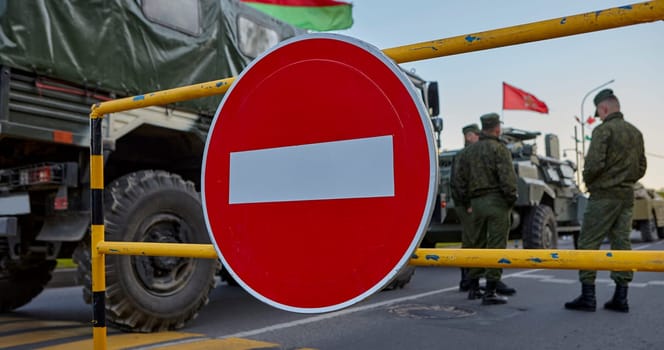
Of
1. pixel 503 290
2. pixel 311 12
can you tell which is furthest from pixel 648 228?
pixel 311 12

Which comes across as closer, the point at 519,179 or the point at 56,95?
the point at 56,95

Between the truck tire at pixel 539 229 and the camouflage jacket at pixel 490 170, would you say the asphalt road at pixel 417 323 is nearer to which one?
the camouflage jacket at pixel 490 170

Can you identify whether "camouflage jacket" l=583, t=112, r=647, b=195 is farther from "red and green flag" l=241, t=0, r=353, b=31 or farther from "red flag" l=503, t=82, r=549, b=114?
"red flag" l=503, t=82, r=549, b=114

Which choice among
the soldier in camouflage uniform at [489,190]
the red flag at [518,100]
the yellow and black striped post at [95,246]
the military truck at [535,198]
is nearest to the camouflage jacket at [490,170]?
the soldier in camouflage uniform at [489,190]

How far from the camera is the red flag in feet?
55.8

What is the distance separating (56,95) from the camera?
150 inches

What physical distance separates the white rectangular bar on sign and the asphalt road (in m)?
2.11

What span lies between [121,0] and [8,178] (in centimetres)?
152

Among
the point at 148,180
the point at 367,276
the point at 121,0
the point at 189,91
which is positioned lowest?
the point at 367,276

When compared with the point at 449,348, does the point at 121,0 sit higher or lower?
higher

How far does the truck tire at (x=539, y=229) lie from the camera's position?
8.68m

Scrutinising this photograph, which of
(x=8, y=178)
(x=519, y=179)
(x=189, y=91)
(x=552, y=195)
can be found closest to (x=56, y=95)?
(x=8, y=178)

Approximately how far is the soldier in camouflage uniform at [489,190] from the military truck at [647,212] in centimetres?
1093

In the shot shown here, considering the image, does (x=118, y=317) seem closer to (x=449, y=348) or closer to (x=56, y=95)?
(x=56, y=95)
